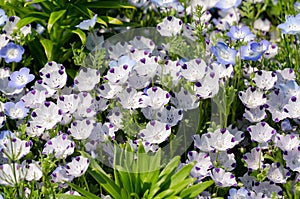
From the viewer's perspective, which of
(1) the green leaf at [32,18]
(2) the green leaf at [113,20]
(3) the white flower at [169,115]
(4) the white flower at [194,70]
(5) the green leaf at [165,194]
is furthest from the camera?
(2) the green leaf at [113,20]

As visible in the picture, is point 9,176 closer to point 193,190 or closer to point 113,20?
point 193,190

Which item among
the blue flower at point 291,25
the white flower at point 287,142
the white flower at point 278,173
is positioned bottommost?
the white flower at point 278,173

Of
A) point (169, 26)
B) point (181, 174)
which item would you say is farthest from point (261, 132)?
point (169, 26)

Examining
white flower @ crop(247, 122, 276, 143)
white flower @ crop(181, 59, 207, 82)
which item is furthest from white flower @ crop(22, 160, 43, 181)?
white flower @ crop(247, 122, 276, 143)

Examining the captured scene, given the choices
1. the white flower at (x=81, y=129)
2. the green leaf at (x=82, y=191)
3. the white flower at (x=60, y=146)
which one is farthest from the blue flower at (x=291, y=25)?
the green leaf at (x=82, y=191)

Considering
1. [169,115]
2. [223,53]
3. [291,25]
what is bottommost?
[169,115]

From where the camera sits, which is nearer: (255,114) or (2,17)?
(255,114)

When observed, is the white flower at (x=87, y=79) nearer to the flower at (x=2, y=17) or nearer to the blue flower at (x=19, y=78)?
the blue flower at (x=19, y=78)
